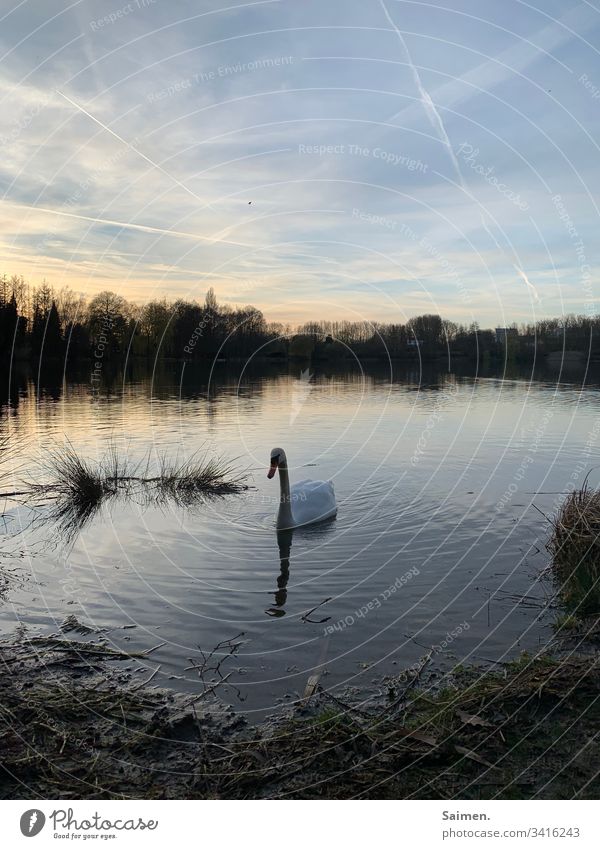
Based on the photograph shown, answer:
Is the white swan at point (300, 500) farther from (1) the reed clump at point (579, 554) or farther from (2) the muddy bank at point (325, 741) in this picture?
(2) the muddy bank at point (325, 741)

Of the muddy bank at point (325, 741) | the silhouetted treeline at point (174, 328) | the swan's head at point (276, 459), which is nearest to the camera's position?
the muddy bank at point (325, 741)

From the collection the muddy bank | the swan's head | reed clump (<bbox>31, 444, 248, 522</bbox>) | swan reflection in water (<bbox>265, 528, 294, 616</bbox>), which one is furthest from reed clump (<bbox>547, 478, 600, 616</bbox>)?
reed clump (<bbox>31, 444, 248, 522</bbox>)

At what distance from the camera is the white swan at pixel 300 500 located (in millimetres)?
12203

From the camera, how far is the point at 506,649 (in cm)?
686

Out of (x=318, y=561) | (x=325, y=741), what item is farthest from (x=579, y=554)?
(x=325, y=741)

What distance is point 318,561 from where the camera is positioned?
1051cm

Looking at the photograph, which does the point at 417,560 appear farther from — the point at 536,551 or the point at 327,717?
the point at 327,717

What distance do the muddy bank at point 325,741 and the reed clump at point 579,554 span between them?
5.76 ft

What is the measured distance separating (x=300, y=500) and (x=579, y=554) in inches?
232

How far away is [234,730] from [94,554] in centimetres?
638

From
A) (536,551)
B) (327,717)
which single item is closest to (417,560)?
(536,551)

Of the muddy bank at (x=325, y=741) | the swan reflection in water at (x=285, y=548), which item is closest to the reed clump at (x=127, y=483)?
the swan reflection in water at (x=285, y=548)

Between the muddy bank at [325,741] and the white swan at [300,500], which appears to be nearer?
the muddy bank at [325,741]

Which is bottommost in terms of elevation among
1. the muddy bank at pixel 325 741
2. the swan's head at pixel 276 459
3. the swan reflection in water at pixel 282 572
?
the swan reflection in water at pixel 282 572
